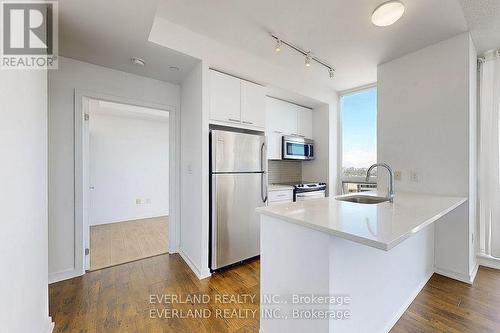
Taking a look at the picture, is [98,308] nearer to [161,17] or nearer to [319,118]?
[161,17]

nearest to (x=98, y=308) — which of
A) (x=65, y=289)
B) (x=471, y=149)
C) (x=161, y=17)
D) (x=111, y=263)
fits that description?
(x=65, y=289)

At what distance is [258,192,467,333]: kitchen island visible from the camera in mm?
1088

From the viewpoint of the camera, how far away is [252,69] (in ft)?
9.04

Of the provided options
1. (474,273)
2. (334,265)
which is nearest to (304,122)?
(474,273)

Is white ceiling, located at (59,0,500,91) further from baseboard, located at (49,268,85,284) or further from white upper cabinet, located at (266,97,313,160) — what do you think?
baseboard, located at (49,268,85,284)

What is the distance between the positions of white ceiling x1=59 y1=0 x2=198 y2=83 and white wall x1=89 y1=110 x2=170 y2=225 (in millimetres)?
2096

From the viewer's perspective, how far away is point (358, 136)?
3.82 meters

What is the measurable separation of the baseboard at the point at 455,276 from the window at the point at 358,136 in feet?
5.04

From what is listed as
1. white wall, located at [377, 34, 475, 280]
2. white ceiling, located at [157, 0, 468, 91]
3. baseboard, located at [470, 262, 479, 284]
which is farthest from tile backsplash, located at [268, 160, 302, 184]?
baseboard, located at [470, 262, 479, 284]

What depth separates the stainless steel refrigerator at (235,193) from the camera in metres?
2.42

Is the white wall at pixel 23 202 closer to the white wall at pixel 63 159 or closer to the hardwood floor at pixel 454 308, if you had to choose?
the white wall at pixel 63 159

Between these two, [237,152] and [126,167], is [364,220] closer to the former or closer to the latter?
[237,152]

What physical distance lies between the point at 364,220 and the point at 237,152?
1.69 meters

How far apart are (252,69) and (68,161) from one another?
94.9 inches
